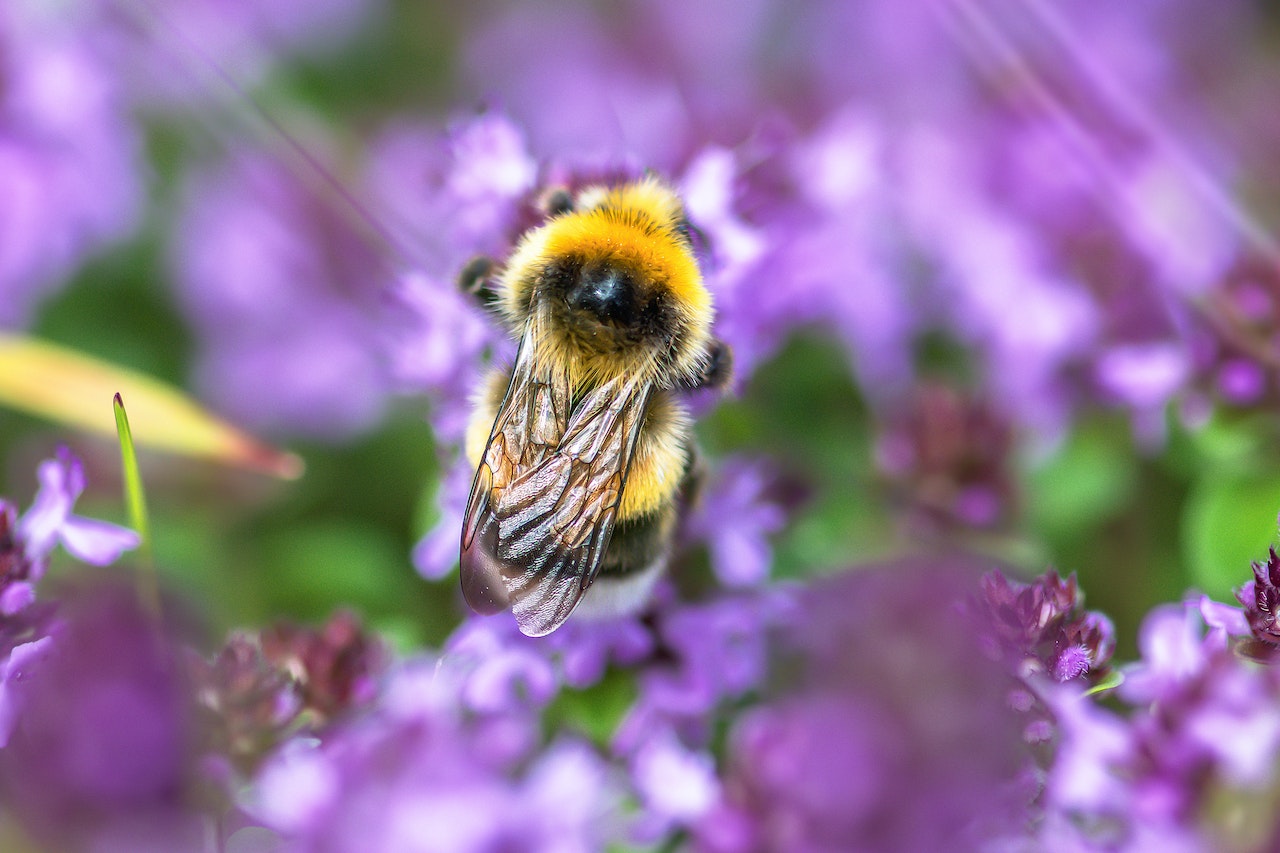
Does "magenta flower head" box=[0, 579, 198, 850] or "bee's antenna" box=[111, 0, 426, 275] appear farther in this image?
"bee's antenna" box=[111, 0, 426, 275]

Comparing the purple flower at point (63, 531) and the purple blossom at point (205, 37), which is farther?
the purple blossom at point (205, 37)

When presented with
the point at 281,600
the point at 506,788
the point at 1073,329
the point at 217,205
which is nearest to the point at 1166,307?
the point at 1073,329

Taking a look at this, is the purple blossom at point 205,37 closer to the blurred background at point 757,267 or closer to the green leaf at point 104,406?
the blurred background at point 757,267

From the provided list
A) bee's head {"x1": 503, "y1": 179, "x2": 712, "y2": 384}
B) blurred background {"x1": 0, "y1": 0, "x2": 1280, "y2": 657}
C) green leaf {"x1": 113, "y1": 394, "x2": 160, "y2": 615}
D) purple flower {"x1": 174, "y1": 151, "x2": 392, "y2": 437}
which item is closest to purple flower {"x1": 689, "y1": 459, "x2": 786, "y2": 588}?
blurred background {"x1": 0, "y1": 0, "x2": 1280, "y2": 657}

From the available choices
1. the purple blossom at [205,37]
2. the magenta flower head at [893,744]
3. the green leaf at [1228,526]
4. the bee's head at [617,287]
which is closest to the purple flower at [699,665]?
the magenta flower head at [893,744]

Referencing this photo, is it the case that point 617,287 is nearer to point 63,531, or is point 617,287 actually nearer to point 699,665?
point 699,665

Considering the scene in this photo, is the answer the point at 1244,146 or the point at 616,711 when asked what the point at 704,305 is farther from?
the point at 1244,146

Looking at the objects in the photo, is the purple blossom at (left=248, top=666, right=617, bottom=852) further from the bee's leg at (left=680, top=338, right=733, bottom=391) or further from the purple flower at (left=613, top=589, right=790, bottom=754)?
the bee's leg at (left=680, top=338, right=733, bottom=391)

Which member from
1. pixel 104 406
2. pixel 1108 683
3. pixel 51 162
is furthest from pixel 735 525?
pixel 51 162

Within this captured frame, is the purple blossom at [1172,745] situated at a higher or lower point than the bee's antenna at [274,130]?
lower
